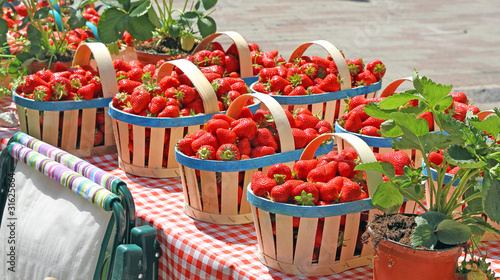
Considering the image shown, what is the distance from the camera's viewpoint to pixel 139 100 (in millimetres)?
2434

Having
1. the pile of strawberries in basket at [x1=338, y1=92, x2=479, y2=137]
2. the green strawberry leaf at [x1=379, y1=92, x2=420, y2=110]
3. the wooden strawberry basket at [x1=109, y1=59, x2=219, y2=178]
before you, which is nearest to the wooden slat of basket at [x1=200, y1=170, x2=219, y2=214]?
the wooden strawberry basket at [x1=109, y1=59, x2=219, y2=178]

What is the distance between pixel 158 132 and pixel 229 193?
45 centimetres

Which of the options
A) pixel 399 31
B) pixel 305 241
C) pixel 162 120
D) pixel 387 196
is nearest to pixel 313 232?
pixel 305 241

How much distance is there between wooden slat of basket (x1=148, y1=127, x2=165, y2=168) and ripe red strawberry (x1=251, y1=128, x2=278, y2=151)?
0.42 meters

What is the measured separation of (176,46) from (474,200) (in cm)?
226

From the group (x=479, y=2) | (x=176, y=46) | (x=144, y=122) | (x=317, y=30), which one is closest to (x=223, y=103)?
(x=144, y=122)

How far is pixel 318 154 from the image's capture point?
88.1 inches

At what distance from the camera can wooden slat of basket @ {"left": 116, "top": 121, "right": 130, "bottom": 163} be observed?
97.8 inches

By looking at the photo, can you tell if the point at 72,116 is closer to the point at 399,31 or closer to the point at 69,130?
the point at 69,130

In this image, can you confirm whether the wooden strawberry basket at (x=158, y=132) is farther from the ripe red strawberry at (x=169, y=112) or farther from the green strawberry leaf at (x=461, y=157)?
the green strawberry leaf at (x=461, y=157)

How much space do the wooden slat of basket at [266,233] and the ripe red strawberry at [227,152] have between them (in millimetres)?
269

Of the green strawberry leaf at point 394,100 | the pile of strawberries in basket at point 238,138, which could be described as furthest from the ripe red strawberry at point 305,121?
the green strawberry leaf at point 394,100

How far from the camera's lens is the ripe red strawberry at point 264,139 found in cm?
213

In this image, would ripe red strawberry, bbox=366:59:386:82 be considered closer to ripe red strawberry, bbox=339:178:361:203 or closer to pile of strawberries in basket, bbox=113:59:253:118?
pile of strawberries in basket, bbox=113:59:253:118
